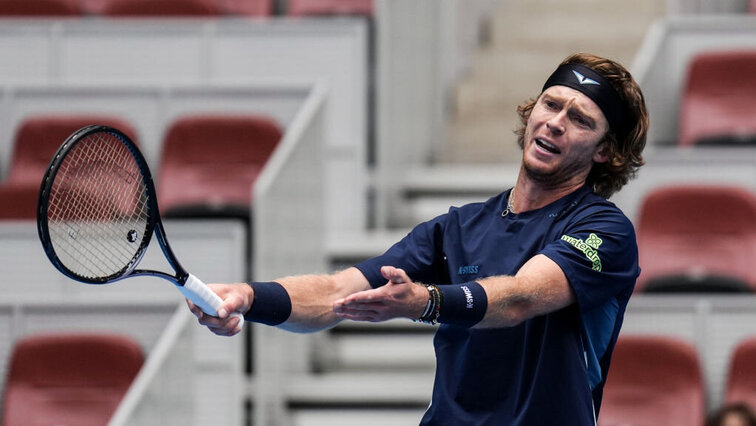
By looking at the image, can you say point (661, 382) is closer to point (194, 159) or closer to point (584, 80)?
point (194, 159)

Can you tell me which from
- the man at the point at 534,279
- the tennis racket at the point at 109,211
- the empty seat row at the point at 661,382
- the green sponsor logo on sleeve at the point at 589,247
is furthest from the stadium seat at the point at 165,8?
the green sponsor logo on sleeve at the point at 589,247

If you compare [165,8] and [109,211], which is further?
[165,8]

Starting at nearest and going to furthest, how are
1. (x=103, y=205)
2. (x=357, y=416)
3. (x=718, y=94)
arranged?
(x=103, y=205), (x=357, y=416), (x=718, y=94)

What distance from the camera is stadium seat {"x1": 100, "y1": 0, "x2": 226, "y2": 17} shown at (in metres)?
8.34

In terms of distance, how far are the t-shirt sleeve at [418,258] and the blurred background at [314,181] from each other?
1.99 meters

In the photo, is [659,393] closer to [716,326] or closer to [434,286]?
[716,326]

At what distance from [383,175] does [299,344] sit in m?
1.22

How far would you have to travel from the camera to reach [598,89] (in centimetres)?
301

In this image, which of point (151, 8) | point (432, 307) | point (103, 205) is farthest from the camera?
point (151, 8)

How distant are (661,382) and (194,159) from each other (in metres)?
2.62

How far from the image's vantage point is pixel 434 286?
2.72m

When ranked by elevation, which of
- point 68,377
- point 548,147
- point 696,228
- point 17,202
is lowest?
point 68,377

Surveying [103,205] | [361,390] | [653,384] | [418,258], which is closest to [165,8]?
[361,390]

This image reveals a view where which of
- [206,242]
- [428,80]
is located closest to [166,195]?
[206,242]
